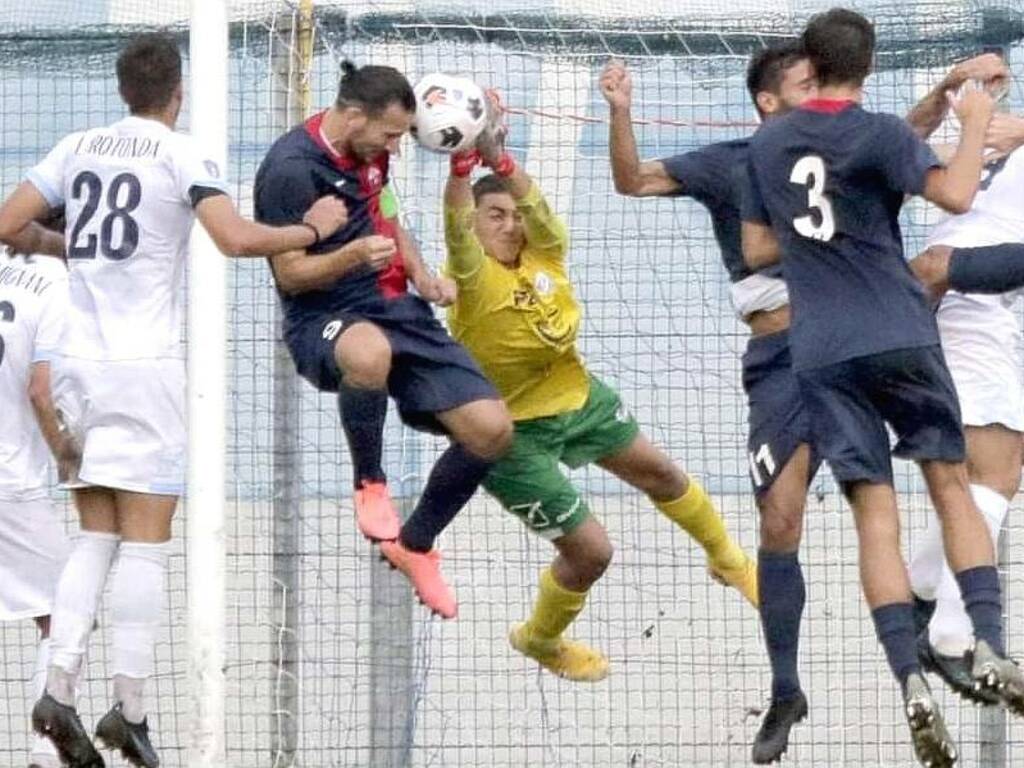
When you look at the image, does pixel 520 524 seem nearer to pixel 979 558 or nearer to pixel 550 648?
pixel 550 648

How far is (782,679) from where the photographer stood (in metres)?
8.24

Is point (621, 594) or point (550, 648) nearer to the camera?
point (550, 648)

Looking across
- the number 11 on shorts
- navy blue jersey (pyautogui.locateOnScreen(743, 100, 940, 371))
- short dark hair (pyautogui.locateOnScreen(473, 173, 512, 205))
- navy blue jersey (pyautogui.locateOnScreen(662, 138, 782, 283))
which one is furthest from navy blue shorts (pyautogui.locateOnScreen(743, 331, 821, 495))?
short dark hair (pyautogui.locateOnScreen(473, 173, 512, 205))

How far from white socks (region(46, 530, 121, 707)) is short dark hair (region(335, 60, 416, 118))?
1.65 meters

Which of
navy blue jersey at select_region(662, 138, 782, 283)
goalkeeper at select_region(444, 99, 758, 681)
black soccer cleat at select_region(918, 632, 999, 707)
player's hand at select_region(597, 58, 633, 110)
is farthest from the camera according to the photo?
goalkeeper at select_region(444, 99, 758, 681)

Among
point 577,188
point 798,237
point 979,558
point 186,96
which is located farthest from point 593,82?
point 979,558

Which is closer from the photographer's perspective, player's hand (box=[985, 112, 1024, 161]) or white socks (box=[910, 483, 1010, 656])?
white socks (box=[910, 483, 1010, 656])

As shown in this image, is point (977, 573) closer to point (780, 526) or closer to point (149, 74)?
point (780, 526)

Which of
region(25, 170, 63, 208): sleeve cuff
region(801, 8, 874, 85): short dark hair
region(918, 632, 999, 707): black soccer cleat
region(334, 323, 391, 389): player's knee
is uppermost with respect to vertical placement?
region(801, 8, 874, 85): short dark hair

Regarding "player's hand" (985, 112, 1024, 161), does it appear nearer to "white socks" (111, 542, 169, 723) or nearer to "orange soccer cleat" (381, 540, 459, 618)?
"orange soccer cleat" (381, 540, 459, 618)

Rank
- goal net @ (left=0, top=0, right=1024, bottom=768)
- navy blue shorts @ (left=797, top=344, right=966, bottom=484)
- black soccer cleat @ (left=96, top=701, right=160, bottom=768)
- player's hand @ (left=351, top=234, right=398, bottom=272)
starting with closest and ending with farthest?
navy blue shorts @ (left=797, top=344, right=966, bottom=484), player's hand @ (left=351, top=234, right=398, bottom=272), black soccer cleat @ (left=96, top=701, right=160, bottom=768), goal net @ (left=0, top=0, right=1024, bottom=768)

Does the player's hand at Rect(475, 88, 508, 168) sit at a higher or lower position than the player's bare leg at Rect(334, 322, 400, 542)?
higher

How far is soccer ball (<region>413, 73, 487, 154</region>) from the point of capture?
27.3 feet

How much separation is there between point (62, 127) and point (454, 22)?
1.77 metres
